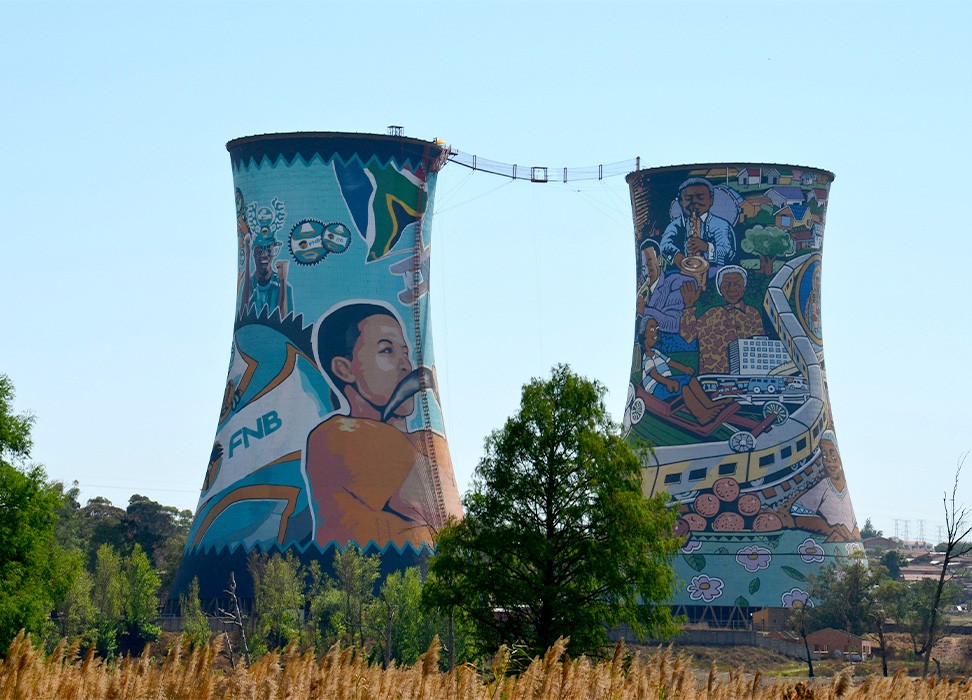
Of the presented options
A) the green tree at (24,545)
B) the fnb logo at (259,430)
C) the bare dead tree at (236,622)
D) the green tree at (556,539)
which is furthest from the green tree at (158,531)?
the green tree at (556,539)

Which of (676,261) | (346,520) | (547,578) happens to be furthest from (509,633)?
(676,261)

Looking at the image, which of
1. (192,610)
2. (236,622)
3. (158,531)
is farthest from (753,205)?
(236,622)

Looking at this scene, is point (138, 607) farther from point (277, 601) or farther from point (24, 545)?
point (24, 545)

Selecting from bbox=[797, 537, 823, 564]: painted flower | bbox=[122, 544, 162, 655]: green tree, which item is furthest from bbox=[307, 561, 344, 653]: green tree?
bbox=[797, 537, 823, 564]: painted flower

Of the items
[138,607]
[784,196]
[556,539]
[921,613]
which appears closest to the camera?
[556,539]

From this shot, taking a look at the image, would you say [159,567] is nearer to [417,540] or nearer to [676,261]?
[417,540]

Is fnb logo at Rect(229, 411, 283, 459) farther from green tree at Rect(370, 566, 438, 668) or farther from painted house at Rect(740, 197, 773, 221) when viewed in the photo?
painted house at Rect(740, 197, 773, 221)
